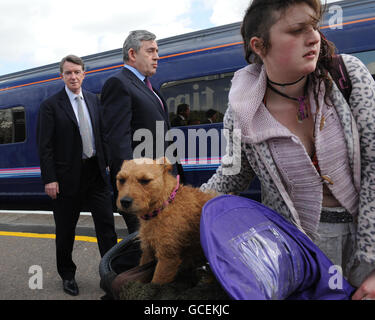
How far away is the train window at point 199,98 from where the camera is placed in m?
4.91

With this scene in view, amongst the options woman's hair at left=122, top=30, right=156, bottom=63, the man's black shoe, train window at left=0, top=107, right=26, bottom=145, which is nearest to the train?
train window at left=0, top=107, right=26, bottom=145

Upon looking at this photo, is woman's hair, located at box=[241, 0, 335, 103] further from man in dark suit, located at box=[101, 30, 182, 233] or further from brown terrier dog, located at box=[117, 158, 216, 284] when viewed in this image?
man in dark suit, located at box=[101, 30, 182, 233]

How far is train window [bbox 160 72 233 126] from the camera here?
4910 mm

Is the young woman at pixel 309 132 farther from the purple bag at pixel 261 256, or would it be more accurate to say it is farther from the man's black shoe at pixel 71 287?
the man's black shoe at pixel 71 287

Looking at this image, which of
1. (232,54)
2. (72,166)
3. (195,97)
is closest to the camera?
(72,166)

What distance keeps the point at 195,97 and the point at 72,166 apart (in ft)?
8.55

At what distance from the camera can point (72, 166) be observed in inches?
121

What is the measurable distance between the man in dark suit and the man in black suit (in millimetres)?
1019

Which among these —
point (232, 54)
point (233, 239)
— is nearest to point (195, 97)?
point (232, 54)

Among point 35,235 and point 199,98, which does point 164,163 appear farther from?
point 35,235

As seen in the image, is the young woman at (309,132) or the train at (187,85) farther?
the train at (187,85)

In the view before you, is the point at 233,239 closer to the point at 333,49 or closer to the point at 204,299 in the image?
the point at 204,299

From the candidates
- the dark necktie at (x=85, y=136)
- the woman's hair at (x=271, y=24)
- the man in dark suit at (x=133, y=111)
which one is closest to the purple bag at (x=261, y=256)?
the woman's hair at (x=271, y=24)

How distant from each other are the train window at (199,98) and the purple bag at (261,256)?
398cm
